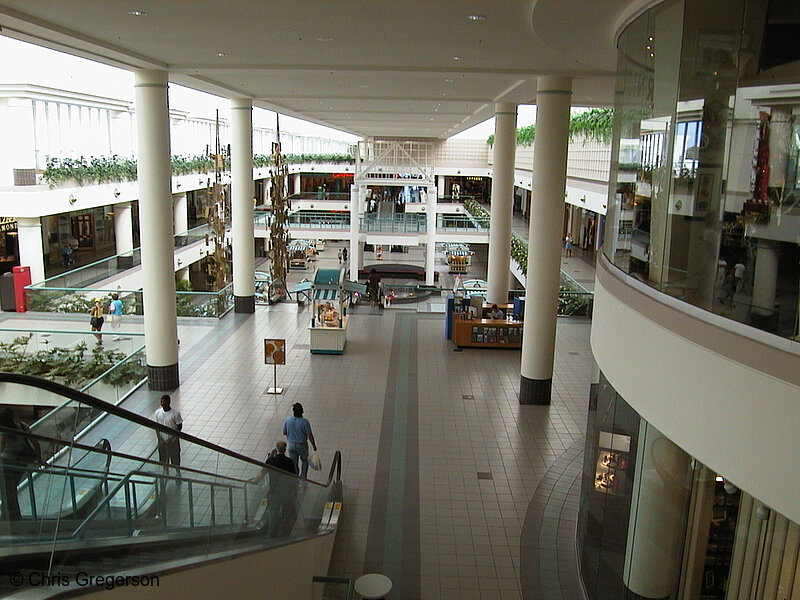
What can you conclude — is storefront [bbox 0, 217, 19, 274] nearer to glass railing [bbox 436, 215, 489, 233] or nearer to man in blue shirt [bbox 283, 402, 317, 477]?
glass railing [bbox 436, 215, 489, 233]

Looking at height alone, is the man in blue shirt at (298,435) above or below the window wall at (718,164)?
below

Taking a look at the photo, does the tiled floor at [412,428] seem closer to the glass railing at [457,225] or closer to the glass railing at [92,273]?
the glass railing at [92,273]

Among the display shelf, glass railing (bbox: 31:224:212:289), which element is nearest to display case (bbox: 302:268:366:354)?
the display shelf

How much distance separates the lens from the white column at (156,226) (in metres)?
12.1

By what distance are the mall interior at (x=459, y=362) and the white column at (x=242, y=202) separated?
96 mm

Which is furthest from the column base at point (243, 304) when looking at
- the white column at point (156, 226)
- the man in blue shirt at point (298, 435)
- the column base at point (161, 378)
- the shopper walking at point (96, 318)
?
the man in blue shirt at point (298, 435)

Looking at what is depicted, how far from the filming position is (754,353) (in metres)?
3.71

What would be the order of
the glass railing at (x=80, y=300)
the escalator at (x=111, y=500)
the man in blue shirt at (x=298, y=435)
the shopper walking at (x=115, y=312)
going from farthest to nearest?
the glass railing at (x=80, y=300) < the shopper walking at (x=115, y=312) < the man in blue shirt at (x=298, y=435) < the escalator at (x=111, y=500)

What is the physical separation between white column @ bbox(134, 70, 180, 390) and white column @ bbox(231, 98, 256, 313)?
20.3 ft

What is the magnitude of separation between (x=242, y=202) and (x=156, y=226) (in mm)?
6742

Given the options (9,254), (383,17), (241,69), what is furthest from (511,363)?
(9,254)

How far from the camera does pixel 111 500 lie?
163 inches

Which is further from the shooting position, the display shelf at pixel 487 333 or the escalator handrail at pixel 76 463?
the display shelf at pixel 487 333

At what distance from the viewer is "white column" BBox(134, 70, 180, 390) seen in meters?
12.1
